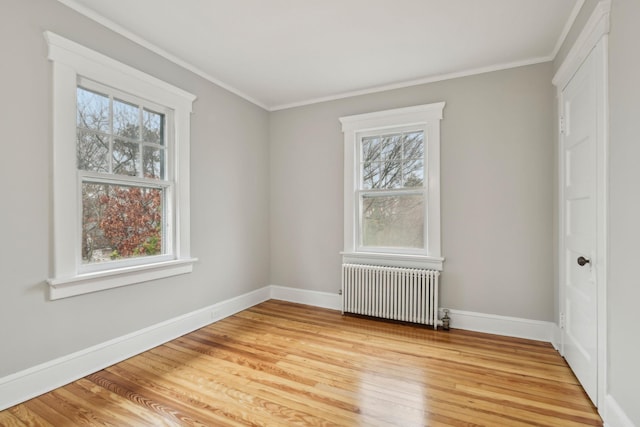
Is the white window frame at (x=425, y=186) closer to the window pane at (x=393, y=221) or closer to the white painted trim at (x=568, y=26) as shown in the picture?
the window pane at (x=393, y=221)

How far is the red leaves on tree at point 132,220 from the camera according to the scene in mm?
2602

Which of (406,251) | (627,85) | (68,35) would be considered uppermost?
(68,35)

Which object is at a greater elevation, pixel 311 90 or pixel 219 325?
pixel 311 90

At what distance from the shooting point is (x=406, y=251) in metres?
3.66

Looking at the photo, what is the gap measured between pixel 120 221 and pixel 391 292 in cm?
279

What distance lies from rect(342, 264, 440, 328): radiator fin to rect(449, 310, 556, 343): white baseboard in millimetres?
273

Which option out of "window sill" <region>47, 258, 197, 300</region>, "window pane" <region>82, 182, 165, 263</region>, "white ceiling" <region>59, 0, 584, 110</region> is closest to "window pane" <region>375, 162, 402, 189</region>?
"white ceiling" <region>59, 0, 584, 110</region>

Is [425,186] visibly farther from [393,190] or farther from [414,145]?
[414,145]

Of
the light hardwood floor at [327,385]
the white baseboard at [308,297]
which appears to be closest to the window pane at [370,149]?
the white baseboard at [308,297]

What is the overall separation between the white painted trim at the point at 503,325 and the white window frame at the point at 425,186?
1.91 ft

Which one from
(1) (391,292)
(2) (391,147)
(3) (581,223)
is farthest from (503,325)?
(2) (391,147)

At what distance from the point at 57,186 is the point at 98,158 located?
0.41 metres

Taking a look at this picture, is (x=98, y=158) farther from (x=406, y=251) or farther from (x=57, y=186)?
(x=406, y=251)

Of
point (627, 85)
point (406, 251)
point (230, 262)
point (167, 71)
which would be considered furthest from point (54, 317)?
point (627, 85)
